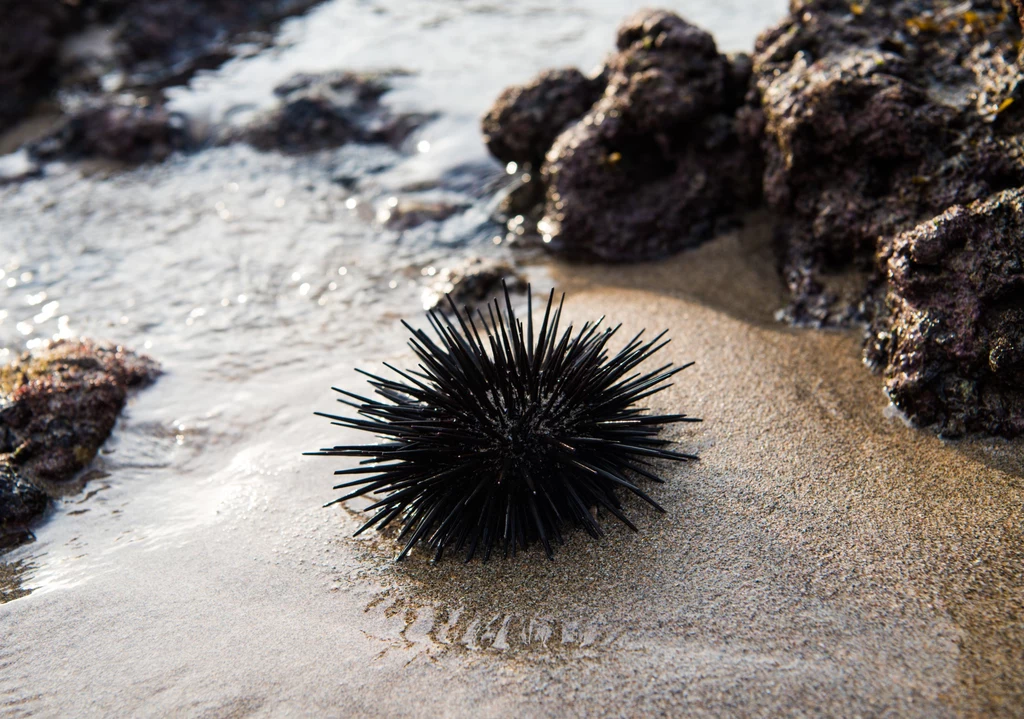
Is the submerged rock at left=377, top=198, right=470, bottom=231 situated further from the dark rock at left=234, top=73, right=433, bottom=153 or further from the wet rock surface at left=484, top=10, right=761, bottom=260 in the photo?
the dark rock at left=234, top=73, right=433, bottom=153

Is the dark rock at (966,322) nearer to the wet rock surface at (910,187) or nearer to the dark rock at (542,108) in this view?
the wet rock surface at (910,187)

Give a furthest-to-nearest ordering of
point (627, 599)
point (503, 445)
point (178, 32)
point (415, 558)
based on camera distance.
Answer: point (178, 32), point (415, 558), point (503, 445), point (627, 599)

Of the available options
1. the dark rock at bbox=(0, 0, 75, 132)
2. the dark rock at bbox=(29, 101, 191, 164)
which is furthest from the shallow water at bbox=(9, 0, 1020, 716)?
the dark rock at bbox=(0, 0, 75, 132)

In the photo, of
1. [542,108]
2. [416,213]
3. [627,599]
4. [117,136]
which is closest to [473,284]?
[416,213]

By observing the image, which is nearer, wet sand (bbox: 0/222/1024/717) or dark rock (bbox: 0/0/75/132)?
wet sand (bbox: 0/222/1024/717)

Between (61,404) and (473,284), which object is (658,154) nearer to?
(473,284)

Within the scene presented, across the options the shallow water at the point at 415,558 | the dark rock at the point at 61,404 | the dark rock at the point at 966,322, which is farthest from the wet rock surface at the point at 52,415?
the dark rock at the point at 966,322
